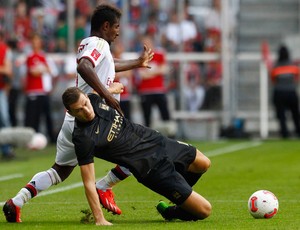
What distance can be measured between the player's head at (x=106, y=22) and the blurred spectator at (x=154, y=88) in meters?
13.6

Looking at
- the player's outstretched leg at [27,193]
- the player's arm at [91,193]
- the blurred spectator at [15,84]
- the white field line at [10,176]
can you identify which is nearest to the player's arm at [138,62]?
the player's outstretched leg at [27,193]

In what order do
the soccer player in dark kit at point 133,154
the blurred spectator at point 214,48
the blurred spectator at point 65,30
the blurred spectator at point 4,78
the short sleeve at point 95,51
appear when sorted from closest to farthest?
1. the soccer player in dark kit at point 133,154
2. the short sleeve at point 95,51
3. the blurred spectator at point 4,78
4. the blurred spectator at point 65,30
5. the blurred spectator at point 214,48

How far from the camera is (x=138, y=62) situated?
10.8 metres

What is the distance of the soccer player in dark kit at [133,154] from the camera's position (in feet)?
30.3

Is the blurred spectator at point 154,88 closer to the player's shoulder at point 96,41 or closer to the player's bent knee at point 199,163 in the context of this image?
the player's shoulder at point 96,41

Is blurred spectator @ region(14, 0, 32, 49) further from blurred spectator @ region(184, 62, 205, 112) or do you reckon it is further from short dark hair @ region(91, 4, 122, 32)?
short dark hair @ region(91, 4, 122, 32)

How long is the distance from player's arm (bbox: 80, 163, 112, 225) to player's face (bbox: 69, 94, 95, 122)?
1.42 feet

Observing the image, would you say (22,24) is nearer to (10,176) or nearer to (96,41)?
(10,176)

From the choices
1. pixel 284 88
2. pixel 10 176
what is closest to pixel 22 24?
pixel 284 88

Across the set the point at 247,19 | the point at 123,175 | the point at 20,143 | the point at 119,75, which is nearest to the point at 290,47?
the point at 247,19

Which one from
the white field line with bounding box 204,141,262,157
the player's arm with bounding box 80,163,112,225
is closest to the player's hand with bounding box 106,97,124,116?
the player's arm with bounding box 80,163,112,225

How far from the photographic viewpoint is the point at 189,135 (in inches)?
1038

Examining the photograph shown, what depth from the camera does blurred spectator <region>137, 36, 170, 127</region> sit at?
79.3ft

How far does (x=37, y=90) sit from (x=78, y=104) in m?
14.4
